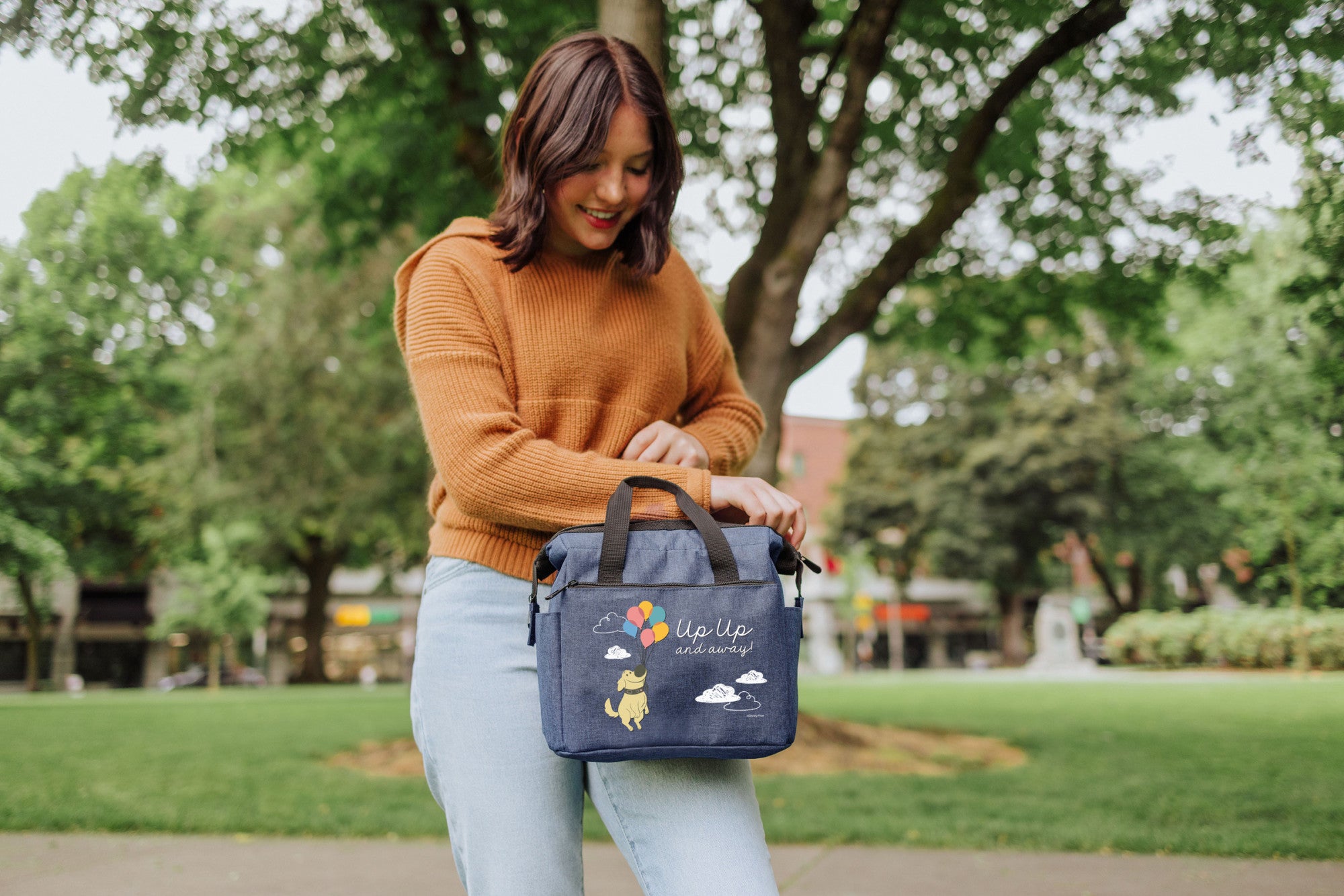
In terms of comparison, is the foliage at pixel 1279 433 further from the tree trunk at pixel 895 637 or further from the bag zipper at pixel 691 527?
the tree trunk at pixel 895 637

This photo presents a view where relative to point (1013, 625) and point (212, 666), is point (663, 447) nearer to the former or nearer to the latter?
point (212, 666)

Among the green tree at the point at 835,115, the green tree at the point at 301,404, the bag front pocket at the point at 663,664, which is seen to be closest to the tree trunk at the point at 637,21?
the green tree at the point at 835,115

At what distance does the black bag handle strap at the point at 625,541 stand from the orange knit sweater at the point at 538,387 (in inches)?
2.0

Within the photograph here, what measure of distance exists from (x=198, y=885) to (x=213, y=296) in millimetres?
7990

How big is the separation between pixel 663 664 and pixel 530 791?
12.7 inches

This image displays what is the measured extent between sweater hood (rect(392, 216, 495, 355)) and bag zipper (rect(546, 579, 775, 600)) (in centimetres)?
57

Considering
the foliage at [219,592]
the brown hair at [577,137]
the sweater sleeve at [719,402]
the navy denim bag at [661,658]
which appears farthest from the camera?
the foliage at [219,592]

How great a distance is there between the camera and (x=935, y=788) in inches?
299

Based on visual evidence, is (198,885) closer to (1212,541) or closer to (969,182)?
(1212,541)

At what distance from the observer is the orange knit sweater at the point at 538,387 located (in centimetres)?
160

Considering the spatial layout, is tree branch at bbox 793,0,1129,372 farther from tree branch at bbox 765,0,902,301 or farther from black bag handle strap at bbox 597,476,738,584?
black bag handle strap at bbox 597,476,738,584

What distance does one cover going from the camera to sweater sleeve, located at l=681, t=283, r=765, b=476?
6.54 ft

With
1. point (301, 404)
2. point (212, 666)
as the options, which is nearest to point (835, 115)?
point (301, 404)

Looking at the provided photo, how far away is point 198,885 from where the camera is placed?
459cm
